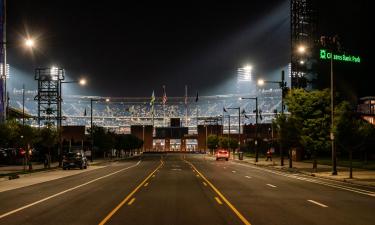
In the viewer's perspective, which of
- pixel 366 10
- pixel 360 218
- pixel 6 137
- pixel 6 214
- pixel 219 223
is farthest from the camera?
pixel 366 10

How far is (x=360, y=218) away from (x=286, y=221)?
240 cm

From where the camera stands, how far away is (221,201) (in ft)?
65.6

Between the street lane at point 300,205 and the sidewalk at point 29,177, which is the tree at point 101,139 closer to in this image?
the sidewalk at point 29,177

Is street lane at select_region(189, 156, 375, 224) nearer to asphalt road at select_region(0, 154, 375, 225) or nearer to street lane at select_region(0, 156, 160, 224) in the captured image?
asphalt road at select_region(0, 154, 375, 225)

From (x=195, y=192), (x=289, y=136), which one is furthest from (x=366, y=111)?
(x=195, y=192)

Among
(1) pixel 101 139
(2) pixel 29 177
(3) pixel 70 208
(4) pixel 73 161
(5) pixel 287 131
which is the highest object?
(5) pixel 287 131

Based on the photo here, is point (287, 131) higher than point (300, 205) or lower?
higher

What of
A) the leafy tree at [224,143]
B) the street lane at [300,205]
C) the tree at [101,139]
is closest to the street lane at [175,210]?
the street lane at [300,205]

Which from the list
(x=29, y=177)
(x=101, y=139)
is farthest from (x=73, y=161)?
(x=101, y=139)

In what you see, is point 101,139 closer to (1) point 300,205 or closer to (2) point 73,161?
(2) point 73,161

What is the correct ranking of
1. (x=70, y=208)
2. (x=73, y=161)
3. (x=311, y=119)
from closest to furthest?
(x=70, y=208), (x=311, y=119), (x=73, y=161)

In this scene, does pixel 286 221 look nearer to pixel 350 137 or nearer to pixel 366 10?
pixel 350 137

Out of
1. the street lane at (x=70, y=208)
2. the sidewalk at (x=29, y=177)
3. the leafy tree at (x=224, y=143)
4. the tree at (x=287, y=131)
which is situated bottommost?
the sidewalk at (x=29, y=177)

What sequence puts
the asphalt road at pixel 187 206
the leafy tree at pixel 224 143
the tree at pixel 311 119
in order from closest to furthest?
1. the asphalt road at pixel 187 206
2. the tree at pixel 311 119
3. the leafy tree at pixel 224 143
